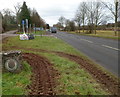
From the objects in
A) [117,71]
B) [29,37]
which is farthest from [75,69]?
[29,37]

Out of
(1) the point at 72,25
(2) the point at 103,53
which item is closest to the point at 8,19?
(1) the point at 72,25

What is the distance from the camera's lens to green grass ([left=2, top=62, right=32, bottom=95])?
14.6ft

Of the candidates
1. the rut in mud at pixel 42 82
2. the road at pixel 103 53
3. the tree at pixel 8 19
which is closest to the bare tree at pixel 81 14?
the tree at pixel 8 19

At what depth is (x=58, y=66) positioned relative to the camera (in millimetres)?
7406

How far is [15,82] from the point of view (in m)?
5.17

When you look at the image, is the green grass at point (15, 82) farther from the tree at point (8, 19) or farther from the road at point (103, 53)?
the tree at point (8, 19)

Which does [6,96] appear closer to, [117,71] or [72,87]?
[72,87]

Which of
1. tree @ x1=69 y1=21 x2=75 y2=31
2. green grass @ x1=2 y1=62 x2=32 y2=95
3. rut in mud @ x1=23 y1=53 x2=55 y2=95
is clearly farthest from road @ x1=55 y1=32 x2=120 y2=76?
tree @ x1=69 y1=21 x2=75 y2=31

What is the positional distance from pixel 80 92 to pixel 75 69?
2.49 meters

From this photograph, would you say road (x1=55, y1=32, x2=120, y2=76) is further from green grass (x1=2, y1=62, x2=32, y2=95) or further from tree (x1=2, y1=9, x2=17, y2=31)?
tree (x1=2, y1=9, x2=17, y2=31)

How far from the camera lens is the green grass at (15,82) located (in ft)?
14.6

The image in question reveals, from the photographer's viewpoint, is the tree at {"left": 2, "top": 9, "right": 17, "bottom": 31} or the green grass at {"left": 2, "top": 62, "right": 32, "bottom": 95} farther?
the tree at {"left": 2, "top": 9, "right": 17, "bottom": 31}

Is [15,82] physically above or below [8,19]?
below

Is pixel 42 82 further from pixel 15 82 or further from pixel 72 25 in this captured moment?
pixel 72 25
